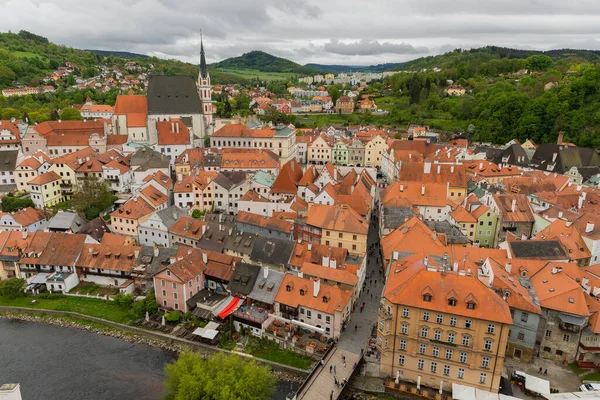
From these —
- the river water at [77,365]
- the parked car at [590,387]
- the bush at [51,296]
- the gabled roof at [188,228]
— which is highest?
the gabled roof at [188,228]

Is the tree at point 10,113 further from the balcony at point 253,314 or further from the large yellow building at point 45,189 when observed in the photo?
the balcony at point 253,314

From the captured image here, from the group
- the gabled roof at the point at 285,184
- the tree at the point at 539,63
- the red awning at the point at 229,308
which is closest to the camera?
the red awning at the point at 229,308

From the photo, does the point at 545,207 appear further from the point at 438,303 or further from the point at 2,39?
the point at 2,39

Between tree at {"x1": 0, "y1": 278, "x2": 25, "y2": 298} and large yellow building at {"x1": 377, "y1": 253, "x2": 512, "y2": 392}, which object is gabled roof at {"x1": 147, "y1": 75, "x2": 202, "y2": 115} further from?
large yellow building at {"x1": 377, "y1": 253, "x2": 512, "y2": 392}

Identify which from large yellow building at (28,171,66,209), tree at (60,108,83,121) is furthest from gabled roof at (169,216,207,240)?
tree at (60,108,83,121)

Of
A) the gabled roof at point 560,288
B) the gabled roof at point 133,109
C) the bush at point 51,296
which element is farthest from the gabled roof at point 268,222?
the gabled roof at point 133,109

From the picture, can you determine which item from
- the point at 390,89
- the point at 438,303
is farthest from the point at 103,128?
the point at 390,89
